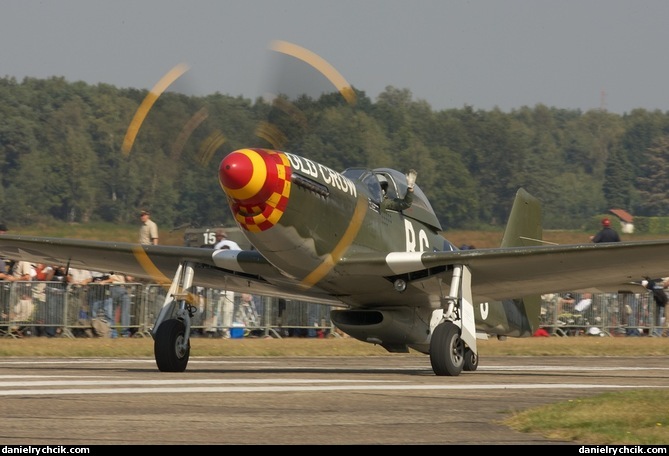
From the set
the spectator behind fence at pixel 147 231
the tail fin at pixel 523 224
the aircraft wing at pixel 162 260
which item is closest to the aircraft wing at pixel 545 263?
the aircraft wing at pixel 162 260

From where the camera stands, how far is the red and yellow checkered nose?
505 inches

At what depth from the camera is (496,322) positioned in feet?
61.3

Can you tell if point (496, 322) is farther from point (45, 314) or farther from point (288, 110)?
point (45, 314)

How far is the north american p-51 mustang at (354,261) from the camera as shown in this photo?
1367cm

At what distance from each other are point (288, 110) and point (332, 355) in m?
8.43

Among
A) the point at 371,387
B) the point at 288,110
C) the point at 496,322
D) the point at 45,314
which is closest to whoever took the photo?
the point at 371,387

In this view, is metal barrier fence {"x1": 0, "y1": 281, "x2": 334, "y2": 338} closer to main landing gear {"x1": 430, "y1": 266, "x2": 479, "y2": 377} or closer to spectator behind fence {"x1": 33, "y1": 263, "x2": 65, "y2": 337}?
spectator behind fence {"x1": 33, "y1": 263, "x2": 65, "y2": 337}

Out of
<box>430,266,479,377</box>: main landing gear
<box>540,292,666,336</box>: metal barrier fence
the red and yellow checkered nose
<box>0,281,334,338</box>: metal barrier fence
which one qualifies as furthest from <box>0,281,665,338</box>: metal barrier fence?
the red and yellow checkered nose

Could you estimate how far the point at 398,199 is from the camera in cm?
1603

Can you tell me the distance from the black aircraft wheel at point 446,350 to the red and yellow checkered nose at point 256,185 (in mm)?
2605

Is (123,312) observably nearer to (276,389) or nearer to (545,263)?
(545,263)

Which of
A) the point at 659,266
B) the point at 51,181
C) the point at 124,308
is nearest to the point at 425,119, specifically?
the point at 51,181

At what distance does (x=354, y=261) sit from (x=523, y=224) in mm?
5251

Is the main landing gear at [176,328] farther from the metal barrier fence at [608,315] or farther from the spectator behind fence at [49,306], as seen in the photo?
the metal barrier fence at [608,315]
